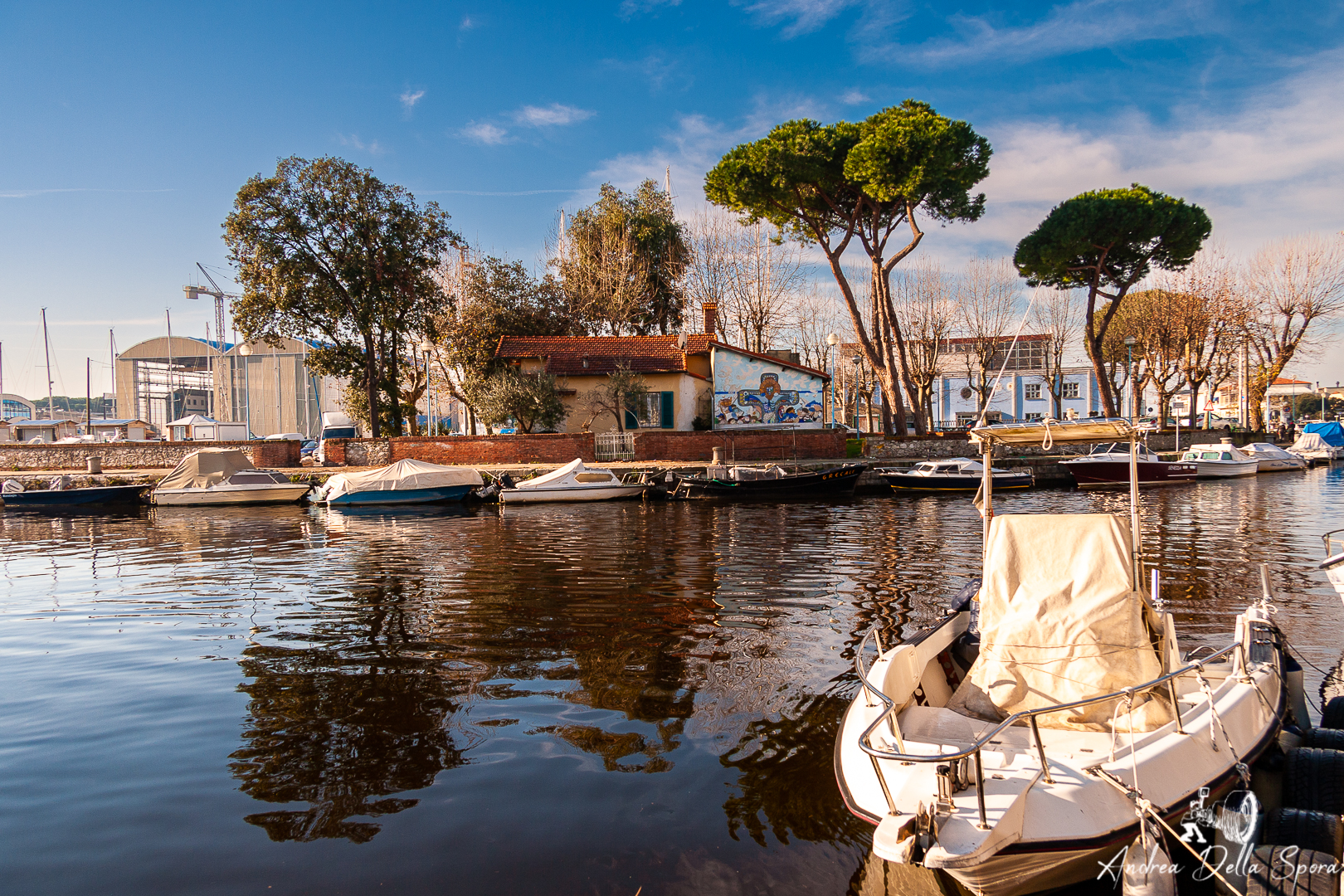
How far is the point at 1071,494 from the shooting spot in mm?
27750

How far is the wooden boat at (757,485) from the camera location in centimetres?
2697

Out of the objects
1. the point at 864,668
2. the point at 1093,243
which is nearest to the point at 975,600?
the point at 864,668

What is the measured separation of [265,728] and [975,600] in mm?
6789

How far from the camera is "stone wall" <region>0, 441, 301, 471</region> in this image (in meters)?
33.3

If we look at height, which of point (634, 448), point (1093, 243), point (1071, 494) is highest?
point (1093, 243)

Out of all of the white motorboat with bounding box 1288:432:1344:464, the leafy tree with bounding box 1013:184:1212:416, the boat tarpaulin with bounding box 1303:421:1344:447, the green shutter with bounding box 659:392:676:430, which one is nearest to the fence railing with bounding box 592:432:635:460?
the green shutter with bounding box 659:392:676:430

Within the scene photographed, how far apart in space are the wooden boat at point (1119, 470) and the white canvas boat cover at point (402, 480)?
21.1 metres

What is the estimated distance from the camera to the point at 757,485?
88.5 ft

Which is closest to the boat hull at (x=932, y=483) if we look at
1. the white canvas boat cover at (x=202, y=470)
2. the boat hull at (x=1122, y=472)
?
the boat hull at (x=1122, y=472)

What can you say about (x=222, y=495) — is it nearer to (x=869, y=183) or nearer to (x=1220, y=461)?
(x=869, y=183)

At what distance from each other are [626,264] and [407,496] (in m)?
20.4

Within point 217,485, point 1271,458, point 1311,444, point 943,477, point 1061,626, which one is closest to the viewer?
point 1061,626

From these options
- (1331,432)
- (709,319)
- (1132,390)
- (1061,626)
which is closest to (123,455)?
(709,319)

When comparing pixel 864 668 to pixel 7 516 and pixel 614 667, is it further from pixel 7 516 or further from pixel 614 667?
pixel 7 516
